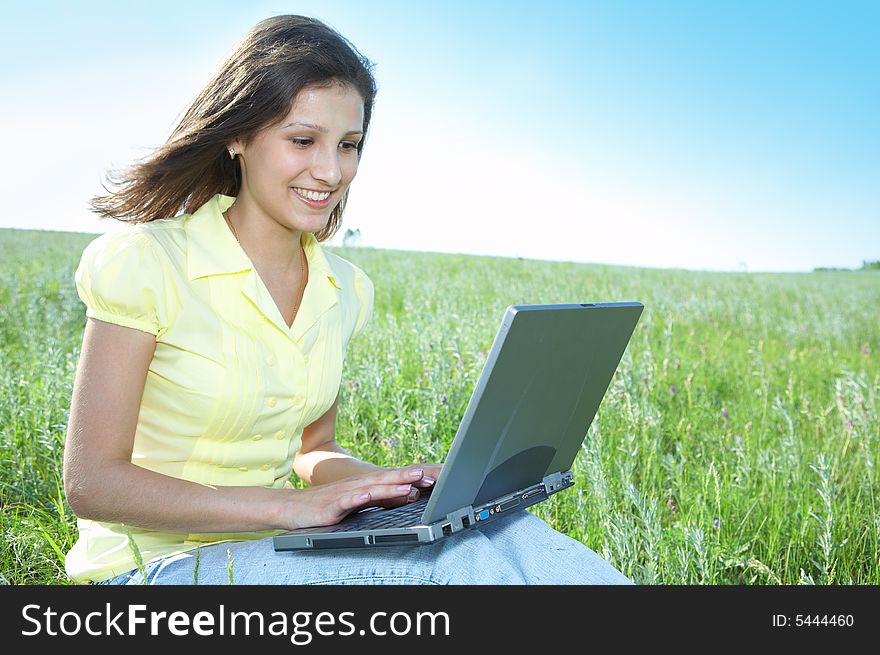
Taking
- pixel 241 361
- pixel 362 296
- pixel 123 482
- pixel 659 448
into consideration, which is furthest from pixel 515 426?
pixel 659 448

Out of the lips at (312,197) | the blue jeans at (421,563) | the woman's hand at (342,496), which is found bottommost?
the blue jeans at (421,563)

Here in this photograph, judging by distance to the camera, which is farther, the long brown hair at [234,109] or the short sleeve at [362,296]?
the short sleeve at [362,296]

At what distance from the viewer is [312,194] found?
6.79 ft

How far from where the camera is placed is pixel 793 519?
10.2 feet

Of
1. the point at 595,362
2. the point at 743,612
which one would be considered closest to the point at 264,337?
the point at 595,362

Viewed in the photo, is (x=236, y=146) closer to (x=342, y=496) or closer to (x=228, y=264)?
(x=228, y=264)

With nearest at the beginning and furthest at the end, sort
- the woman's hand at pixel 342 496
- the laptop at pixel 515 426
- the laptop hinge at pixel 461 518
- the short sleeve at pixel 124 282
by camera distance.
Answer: the laptop at pixel 515 426, the laptop hinge at pixel 461 518, the woman's hand at pixel 342 496, the short sleeve at pixel 124 282

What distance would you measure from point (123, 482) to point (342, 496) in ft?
1.51

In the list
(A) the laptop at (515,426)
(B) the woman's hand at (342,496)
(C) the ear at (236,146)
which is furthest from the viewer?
(C) the ear at (236,146)

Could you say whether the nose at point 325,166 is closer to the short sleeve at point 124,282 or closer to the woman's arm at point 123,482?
the short sleeve at point 124,282

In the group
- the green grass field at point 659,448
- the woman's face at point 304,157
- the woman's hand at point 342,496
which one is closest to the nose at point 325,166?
the woman's face at point 304,157

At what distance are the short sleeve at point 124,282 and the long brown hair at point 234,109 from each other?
0.39 m

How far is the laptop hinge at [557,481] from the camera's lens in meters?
1.91

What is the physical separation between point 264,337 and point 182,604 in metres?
0.64
